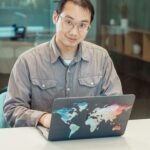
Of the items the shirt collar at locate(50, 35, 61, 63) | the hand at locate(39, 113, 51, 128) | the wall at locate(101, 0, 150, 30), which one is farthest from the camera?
the wall at locate(101, 0, 150, 30)

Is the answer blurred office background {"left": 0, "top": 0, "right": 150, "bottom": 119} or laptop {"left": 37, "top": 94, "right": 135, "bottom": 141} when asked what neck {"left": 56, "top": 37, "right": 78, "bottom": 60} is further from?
blurred office background {"left": 0, "top": 0, "right": 150, "bottom": 119}

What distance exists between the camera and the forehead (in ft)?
6.13

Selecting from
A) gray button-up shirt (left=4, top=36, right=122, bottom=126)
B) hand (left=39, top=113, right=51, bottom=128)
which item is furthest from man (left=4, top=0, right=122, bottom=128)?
hand (left=39, top=113, right=51, bottom=128)

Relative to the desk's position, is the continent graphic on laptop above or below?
above

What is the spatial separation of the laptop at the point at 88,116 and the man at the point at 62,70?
0.35m

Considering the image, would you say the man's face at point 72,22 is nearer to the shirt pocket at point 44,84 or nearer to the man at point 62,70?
the man at point 62,70

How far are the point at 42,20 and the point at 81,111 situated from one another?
2566 mm

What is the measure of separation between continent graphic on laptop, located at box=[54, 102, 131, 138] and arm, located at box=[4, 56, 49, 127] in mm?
277

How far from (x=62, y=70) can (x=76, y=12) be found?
0.32 metres

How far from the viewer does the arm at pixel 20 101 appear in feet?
5.75

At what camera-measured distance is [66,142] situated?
1.52 metres

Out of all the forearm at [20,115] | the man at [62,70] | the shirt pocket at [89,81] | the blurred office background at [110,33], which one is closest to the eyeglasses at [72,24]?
the man at [62,70]

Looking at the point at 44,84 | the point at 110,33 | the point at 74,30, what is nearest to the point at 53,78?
the point at 44,84

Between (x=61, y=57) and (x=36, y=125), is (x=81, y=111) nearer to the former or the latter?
(x=36, y=125)
